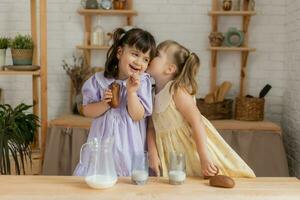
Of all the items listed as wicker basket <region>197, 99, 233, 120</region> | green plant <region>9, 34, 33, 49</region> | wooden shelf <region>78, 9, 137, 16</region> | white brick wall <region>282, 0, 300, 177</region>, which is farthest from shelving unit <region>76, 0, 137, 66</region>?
→ white brick wall <region>282, 0, 300, 177</region>

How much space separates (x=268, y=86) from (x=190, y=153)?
7.05ft

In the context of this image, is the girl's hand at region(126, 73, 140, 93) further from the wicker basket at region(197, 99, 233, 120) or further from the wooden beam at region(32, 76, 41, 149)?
the wooden beam at region(32, 76, 41, 149)

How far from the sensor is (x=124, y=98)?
5.29 feet

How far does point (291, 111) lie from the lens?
11.3 feet

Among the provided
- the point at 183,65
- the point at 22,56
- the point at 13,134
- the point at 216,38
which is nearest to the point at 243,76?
the point at 216,38

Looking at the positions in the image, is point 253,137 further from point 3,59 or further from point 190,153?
point 3,59

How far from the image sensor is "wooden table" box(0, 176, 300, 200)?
1192 mm

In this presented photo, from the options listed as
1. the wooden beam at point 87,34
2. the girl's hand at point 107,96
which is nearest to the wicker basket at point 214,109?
the wooden beam at point 87,34

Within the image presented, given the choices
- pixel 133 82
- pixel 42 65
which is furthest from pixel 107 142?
pixel 42 65

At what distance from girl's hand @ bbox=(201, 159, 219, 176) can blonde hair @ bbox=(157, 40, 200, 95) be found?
0.95ft

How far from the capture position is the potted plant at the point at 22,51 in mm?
3084

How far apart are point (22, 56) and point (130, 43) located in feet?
5.99

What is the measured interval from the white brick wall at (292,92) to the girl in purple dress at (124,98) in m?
2.09

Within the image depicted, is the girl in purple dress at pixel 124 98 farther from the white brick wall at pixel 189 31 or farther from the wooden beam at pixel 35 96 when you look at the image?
the white brick wall at pixel 189 31
